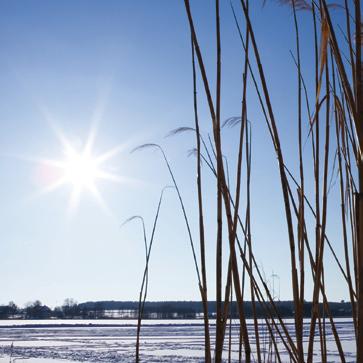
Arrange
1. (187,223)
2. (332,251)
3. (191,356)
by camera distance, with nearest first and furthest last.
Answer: (332,251) < (187,223) < (191,356)

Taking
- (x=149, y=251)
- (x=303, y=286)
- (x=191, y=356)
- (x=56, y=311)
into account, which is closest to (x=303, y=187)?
(x=303, y=286)

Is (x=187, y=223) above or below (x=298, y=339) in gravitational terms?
above

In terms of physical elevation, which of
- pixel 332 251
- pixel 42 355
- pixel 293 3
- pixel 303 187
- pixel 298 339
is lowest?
pixel 42 355

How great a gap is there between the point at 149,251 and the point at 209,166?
0.54 metres

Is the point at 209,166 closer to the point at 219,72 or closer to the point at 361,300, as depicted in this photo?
the point at 219,72

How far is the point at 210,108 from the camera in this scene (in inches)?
35.4

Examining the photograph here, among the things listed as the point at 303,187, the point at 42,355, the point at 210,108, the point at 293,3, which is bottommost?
the point at 42,355

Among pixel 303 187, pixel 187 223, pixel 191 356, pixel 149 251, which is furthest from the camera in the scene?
pixel 191 356

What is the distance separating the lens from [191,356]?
39.1ft

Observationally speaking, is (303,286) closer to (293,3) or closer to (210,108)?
(210,108)

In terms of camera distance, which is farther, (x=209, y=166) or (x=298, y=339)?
(x=209, y=166)

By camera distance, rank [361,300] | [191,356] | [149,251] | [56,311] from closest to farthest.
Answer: [361,300] < [149,251] < [191,356] < [56,311]

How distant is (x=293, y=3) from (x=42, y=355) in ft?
43.2

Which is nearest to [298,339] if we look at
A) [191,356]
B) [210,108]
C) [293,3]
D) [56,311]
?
[210,108]
